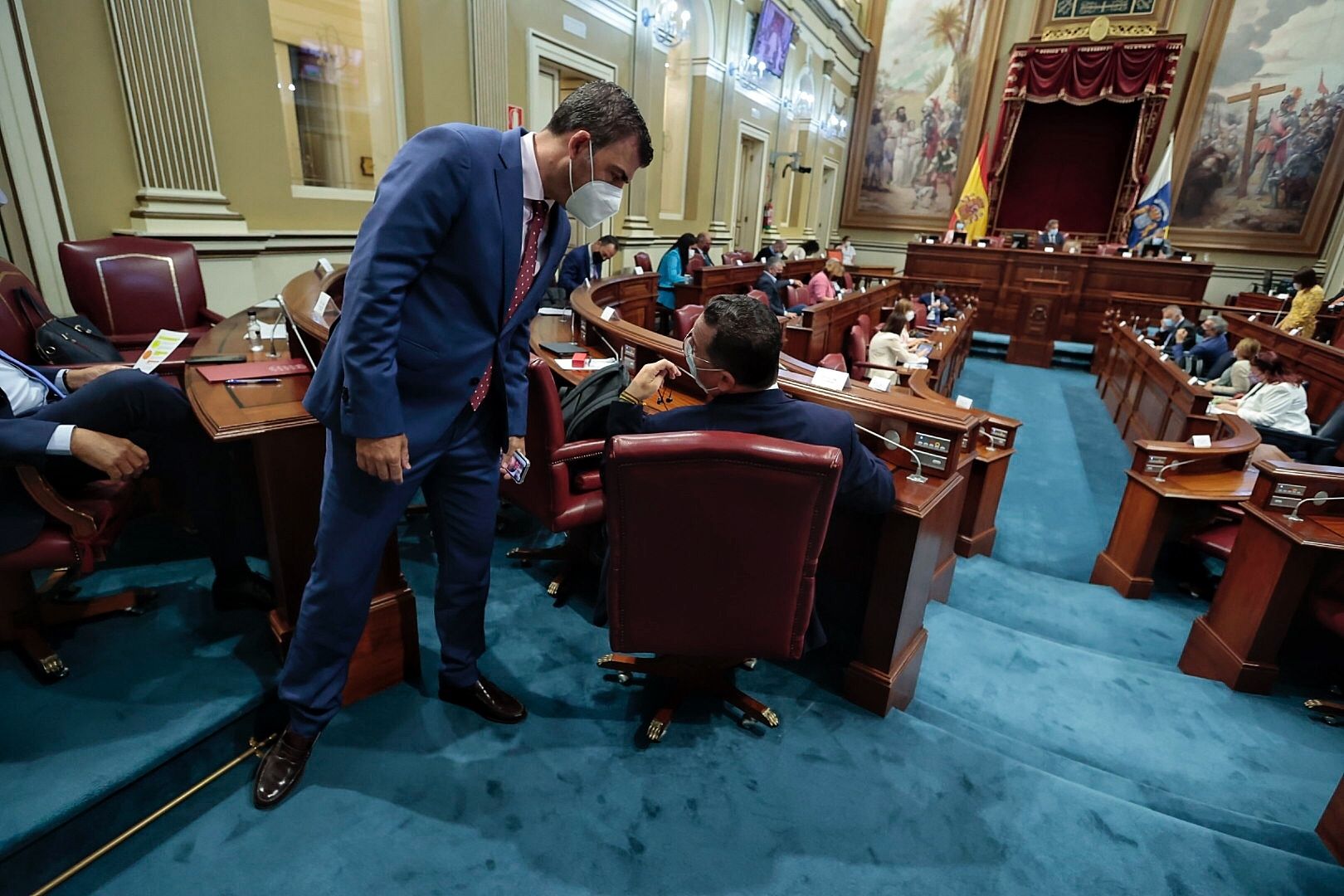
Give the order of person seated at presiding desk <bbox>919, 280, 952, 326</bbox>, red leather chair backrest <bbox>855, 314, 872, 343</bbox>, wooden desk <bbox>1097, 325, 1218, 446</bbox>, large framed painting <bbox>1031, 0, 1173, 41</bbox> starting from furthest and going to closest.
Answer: large framed painting <bbox>1031, 0, 1173, 41</bbox> < person seated at presiding desk <bbox>919, 280, 952, 326</bbox> < red leather chair backrest <bbox>855, 314, 872, 343</bbox> < wooden desk <bbox>1097, 325, 1218, 446</bbox>

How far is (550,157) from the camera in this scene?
4.58ft

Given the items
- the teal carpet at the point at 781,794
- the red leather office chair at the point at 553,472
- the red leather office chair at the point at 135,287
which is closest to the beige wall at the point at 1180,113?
the teal carpet at the point at 781,794

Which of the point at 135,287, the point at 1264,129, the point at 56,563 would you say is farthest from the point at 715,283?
the point at 1264,129

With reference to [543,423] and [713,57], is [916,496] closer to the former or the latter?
[543,423]

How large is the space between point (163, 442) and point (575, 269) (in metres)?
4.34

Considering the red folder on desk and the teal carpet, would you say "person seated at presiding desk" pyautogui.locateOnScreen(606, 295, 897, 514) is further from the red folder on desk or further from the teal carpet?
the red folder on desk

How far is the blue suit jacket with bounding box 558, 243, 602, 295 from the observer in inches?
228

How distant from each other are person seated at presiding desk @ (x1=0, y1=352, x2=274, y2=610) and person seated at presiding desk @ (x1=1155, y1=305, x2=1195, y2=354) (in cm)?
801

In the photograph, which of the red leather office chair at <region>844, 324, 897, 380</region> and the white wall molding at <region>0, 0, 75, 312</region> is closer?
the white wall molding at <region>0, 0, 75, 312</region>

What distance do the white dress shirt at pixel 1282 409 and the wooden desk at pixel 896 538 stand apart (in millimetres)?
3685

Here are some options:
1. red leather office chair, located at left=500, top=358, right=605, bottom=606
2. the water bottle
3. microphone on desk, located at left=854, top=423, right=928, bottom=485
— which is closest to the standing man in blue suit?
red leather office chair, located at left=500, top=358, right=605, bottom=606

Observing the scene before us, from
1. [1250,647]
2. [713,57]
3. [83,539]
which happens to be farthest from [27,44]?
[713,57]

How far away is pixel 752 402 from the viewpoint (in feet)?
5.14

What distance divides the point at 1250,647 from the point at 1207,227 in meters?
13.2
